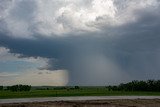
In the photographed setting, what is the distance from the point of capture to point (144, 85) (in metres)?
91.4

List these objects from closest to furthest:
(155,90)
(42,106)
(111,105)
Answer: (42,106)
(111,105)
(155,90)

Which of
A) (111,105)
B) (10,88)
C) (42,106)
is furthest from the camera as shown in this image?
(10,88)

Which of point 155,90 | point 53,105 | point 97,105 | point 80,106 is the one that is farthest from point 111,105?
point 155,90

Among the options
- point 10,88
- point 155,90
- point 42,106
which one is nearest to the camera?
point 42,106

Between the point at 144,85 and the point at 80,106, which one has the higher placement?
the point at 144,85

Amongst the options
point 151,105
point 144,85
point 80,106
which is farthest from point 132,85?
point 80,106

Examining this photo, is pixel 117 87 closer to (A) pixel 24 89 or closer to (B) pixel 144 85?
(B) pixel 144 85

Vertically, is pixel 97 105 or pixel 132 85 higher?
pixel 132 85

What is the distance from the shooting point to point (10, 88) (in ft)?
318

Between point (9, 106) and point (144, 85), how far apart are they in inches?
2349

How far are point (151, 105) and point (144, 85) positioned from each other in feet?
164

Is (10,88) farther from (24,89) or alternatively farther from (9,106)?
(9,106)

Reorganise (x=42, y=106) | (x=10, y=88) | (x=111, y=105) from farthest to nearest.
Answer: (x=10, y=88) < (x=111, y=105) < (x=42, y=106)

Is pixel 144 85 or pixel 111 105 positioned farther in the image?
pixel 144 85
